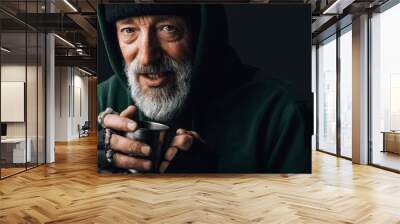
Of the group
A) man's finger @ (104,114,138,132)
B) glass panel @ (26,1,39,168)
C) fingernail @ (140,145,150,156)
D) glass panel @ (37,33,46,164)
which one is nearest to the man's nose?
man's finger @ (104,114,138,132)

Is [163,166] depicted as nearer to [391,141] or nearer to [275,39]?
[275,39]

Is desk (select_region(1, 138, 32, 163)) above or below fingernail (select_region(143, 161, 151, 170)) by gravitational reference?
above

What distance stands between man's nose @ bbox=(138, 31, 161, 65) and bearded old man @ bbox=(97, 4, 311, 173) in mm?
16

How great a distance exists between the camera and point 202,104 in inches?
255

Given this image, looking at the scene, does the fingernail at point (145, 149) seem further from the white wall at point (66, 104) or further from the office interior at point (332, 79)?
the white wall at point (66, 104)

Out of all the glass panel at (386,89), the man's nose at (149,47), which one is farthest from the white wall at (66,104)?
the glass panel at (386,89)

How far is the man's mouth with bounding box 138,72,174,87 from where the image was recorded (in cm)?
646

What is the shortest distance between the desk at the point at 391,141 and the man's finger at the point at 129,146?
440 centimetres

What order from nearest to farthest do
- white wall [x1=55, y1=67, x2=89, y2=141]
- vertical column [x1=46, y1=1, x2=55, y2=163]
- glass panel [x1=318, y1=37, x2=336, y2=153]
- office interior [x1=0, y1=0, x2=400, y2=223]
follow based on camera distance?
office interior [x1=0, y1=0, x2=400, y2=223], vertical column [x1=46, y1=1, x2=55, y2=163], glass panel [x1=318, y1=37, x2=336, y2=153], white wall [x1=55, y1=67, x2=89, y2=141]

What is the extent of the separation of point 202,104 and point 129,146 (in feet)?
4.59

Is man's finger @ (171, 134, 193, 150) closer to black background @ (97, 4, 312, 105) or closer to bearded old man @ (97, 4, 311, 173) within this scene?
bearded old man @ (97, 4, 311, 173)

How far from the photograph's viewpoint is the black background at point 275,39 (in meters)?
6.48

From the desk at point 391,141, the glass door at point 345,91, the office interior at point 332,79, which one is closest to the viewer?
the office interior at point 332,79

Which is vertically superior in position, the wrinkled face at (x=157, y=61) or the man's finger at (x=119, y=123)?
the wrinkled face at (x=157, y=61)
